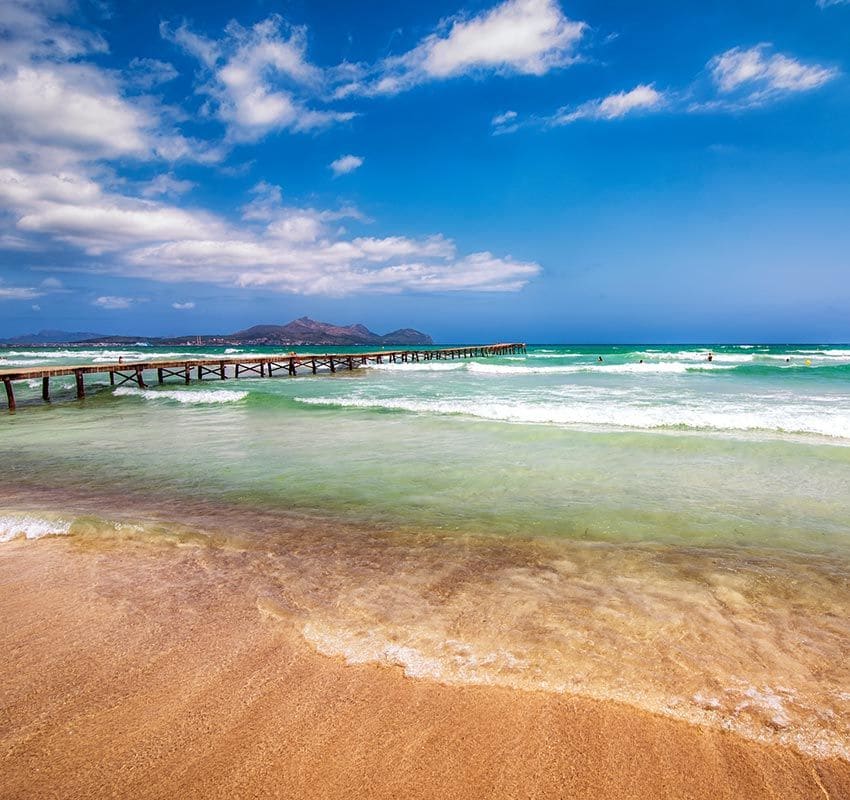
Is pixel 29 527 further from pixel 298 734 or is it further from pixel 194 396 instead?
pixel 194 396

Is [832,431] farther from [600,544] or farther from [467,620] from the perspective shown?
[467,620]

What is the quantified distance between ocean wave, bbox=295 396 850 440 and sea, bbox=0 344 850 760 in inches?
6.7

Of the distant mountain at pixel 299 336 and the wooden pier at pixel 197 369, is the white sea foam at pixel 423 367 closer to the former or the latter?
the wooden pier at pixel 197 369

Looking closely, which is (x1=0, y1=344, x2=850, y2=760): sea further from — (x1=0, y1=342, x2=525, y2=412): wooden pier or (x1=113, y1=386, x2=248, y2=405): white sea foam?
(x1=0, y1=342, x2=525, y2=412): wooden pier

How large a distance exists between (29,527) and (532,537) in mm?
5502

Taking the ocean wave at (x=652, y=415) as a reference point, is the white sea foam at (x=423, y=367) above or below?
above

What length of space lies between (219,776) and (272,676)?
68 cm

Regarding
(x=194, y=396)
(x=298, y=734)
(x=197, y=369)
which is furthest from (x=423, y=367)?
(x=298, y=734)

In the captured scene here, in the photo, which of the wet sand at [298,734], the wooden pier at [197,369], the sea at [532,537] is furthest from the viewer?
the wooden pier at [197,369]

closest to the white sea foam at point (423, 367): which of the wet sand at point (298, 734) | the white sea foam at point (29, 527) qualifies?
the white sea foam at point (29, 527)

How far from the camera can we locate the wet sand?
2.16 meters

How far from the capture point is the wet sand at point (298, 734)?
84.9 inches

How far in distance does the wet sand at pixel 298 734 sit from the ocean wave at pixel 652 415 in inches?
432

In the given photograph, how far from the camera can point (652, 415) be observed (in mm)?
14227
